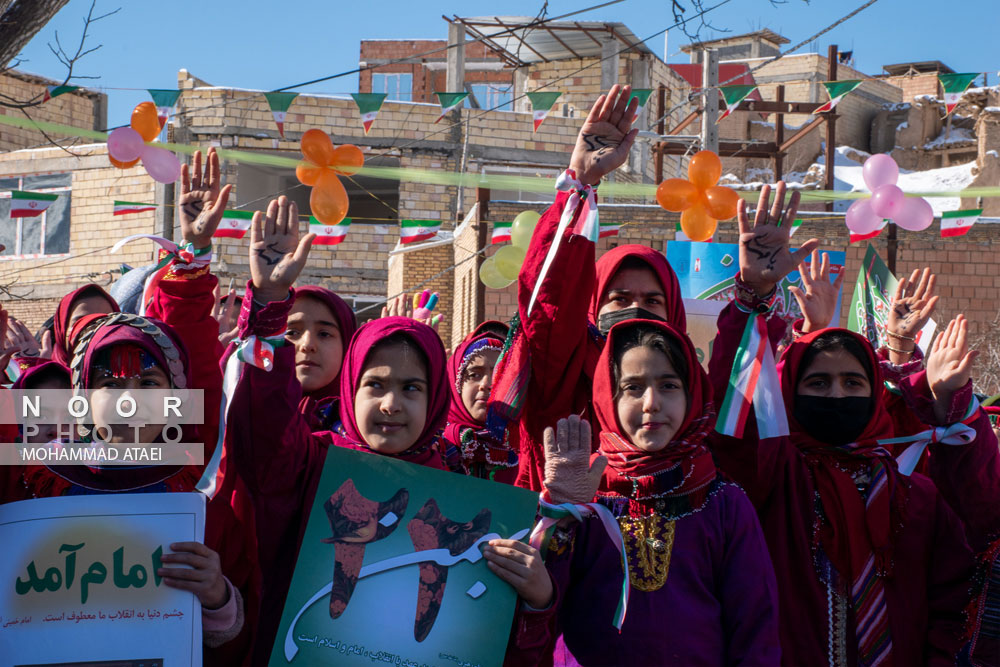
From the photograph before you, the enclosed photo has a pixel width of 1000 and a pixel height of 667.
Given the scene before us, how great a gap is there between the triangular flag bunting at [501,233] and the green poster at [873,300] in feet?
27.0

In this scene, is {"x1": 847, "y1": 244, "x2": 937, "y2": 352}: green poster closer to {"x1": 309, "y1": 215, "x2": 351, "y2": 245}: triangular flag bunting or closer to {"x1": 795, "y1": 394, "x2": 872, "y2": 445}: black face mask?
{"x1": 795, "y1": 394, "x2": 872, "y2": 445}: black face mask

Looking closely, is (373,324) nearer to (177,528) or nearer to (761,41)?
(177,528)

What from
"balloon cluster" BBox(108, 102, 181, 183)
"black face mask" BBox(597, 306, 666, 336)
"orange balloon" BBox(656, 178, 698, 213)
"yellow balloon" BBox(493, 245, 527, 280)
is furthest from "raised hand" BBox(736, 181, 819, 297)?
"yellow balloon" BBox(493, 245, 527, 280)

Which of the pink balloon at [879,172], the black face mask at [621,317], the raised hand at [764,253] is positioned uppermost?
the pink balloon at [879,172]

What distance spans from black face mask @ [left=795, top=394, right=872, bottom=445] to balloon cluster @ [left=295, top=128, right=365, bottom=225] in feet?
12.1

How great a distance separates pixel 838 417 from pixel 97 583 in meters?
2.01

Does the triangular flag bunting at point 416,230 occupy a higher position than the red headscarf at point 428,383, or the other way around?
the triangular flag bunting at point 416,230

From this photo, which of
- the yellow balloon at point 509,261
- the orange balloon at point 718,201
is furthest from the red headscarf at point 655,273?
the yellow balloon at point 509,261

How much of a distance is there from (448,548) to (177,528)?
62 centimetres

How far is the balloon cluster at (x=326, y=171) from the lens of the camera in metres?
6.16

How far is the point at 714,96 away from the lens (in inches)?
453

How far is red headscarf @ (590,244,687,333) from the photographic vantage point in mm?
3254

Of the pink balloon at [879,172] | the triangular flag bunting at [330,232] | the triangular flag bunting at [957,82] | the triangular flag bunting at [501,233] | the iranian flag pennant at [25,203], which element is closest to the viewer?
the pink balloon at [879,172]

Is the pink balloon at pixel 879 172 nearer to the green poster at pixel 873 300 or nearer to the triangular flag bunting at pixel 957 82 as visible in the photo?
the green poster at pixel 873 300
